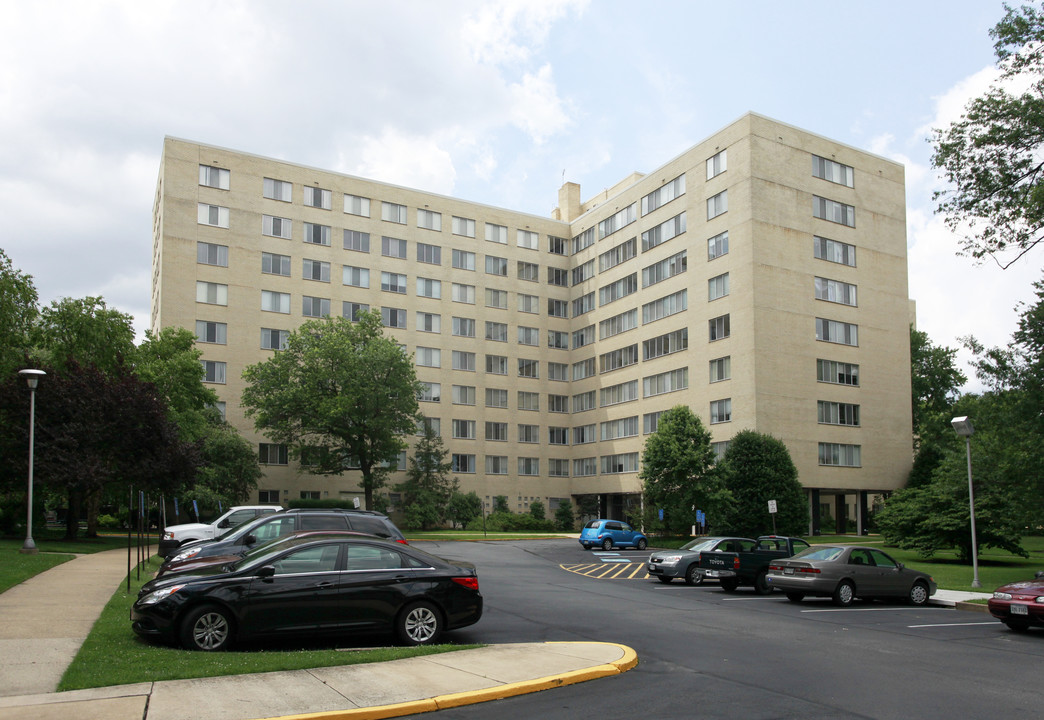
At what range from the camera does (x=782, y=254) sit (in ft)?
178

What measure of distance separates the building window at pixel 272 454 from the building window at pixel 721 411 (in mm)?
30175

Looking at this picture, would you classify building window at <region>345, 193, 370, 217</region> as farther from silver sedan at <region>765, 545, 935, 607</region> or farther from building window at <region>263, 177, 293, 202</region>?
silver sedan at <region>765, 545, 935, 607</region>

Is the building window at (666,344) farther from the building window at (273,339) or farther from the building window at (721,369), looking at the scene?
the building window at (273,339)

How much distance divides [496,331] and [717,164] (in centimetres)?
2416

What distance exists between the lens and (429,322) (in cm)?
6938

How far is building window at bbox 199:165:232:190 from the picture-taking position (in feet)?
197

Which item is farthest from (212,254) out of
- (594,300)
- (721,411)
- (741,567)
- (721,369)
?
(741,567)

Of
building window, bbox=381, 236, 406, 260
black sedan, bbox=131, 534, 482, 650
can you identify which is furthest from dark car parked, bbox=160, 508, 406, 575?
building window, bbox=381, 236, 406, 260

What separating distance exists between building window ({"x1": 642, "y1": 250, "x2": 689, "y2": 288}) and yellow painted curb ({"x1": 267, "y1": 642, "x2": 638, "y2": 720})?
50.7m

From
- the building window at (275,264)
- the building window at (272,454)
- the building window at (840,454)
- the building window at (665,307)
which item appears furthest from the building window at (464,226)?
the building window at (840,454)

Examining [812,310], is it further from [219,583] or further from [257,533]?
[219,583]

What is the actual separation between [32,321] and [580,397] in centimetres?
4181

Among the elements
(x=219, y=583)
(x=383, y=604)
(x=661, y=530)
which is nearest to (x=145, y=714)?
(x=219, y=583)

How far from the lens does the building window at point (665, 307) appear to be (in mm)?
59822
